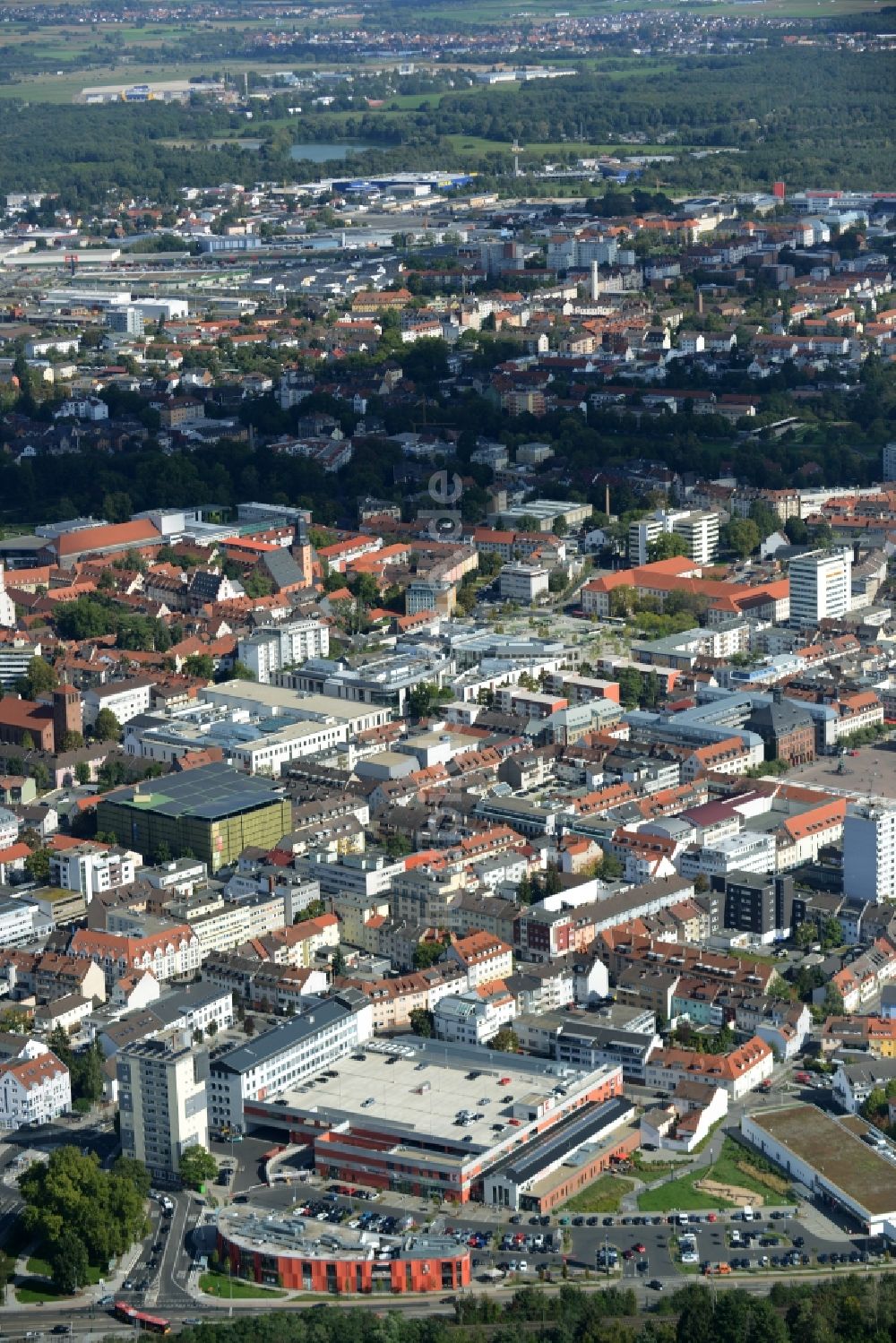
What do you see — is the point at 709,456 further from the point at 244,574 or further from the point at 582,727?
the point at 582,727

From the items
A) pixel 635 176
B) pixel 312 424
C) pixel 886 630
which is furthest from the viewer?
pixel 635 176

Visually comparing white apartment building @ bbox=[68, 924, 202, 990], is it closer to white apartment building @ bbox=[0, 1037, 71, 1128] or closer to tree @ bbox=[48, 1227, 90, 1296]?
white apartment building @ bbox=[0, 1037, 71, 1128]

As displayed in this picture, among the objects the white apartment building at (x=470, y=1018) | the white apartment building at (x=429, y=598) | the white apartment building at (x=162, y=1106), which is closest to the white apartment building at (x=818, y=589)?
the white apartment building at (x=429, y=598)

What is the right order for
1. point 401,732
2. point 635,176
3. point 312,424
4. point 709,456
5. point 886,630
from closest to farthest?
point 401,732
point 886,630
point 709,456
point 312,424
point 635,176

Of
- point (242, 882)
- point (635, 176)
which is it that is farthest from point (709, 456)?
point (635, 176)

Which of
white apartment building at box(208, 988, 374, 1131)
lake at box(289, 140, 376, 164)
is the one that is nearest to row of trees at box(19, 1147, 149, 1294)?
white apartment building at box(208, 988, 374, 1131)

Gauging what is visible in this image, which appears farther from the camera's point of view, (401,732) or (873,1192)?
(401,732)
